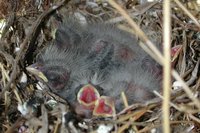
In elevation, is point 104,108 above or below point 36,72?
below

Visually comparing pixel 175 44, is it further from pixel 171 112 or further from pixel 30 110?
pixel 30 110

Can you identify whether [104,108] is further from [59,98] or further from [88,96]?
[59,98]

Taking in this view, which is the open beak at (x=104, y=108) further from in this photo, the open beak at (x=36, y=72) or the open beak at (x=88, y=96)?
the open beak at (x=36, y=72)

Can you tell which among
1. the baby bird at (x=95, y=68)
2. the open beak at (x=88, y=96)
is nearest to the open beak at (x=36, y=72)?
the baby bird at (x=95, y=68)

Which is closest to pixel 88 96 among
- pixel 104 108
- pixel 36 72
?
pixel 104 108

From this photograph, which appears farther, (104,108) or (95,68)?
(95,68)
